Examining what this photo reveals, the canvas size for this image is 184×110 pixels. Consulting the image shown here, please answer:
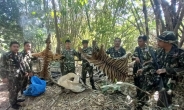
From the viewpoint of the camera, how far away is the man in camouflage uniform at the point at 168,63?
2670 millimetres

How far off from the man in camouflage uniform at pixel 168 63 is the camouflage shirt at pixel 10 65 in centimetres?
300

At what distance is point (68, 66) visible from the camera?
5.40 metres

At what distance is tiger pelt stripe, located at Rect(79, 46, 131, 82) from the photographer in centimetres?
287

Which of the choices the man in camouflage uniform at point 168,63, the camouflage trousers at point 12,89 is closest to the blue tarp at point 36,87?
the camouflage trousers at point 12,89

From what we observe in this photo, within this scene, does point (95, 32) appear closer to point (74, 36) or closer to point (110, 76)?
point (74, 36)

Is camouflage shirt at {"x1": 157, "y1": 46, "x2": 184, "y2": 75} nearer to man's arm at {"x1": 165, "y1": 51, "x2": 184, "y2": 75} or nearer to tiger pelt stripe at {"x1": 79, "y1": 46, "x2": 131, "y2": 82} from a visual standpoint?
man's arm at {"x1": 165, "y1": 51, "x2": 184, "y2": 75}

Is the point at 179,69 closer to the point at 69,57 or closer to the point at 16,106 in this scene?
the point at 69,57

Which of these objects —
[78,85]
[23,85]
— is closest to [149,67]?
[78,85]

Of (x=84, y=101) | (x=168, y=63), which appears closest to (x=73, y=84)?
(x=84, y=101)

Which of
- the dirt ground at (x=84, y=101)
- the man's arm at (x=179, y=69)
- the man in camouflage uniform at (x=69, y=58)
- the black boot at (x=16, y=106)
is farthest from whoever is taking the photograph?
the man in camouflage uniform at (x=69, y=58)

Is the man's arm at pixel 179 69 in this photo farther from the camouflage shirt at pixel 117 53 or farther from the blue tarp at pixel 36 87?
the blue tarp at pixel 36 87

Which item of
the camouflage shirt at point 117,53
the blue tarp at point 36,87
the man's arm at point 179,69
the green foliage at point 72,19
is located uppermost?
the green foliage at point 72,19

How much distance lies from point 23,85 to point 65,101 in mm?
1523

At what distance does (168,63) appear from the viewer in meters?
2.81
